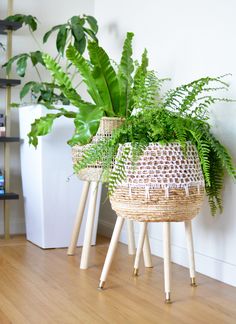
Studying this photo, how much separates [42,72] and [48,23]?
0.32m

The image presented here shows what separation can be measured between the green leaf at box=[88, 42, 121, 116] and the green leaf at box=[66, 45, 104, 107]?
0.10ft

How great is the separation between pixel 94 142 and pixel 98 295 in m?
0.77

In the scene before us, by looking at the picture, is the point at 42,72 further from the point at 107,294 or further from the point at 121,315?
the point at 121,315

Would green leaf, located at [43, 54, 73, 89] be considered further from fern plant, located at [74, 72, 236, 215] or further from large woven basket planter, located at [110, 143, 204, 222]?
large woven basket planter, located at [110, 143, 204, 222]

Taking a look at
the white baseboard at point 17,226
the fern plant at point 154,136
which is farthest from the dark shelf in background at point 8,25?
the fern plant at point 154,136

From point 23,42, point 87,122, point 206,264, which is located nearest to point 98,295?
point 206,264

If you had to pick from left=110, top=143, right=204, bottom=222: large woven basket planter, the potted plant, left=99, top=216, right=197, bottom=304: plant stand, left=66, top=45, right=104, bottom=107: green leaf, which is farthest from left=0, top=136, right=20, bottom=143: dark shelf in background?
left=110, top=143, right=204, bottom=222: large woven basket planter

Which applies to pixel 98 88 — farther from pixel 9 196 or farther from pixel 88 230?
pixel 9 196

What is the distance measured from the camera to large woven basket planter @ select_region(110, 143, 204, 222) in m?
2.21

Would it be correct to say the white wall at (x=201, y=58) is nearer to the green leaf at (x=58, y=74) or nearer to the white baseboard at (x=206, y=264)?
the white baseboard at (x=206, y=264)

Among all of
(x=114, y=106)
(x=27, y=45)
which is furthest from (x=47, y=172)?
(x=27, y=45)

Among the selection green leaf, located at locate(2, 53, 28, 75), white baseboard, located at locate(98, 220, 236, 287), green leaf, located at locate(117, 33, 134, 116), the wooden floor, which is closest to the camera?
the wooden floor

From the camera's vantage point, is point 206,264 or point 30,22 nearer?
point 206,264

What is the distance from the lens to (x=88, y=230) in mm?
2818
